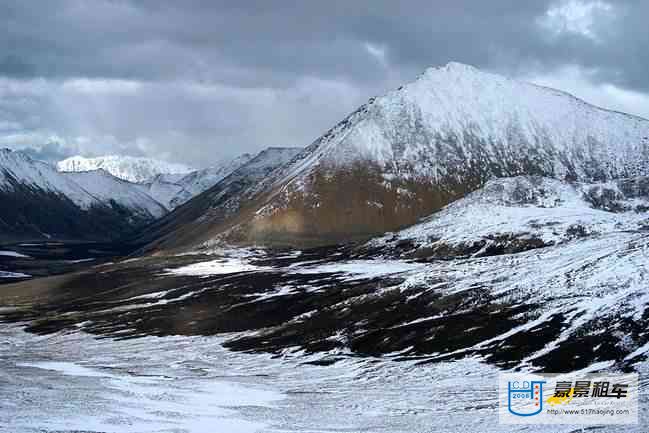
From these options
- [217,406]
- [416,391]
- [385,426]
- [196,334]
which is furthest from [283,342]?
[385,426]

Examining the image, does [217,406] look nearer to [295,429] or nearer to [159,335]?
[295,429]

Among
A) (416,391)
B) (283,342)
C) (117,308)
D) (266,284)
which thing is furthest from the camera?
(266,284)

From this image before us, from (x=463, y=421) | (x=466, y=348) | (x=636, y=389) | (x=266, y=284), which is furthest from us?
(x=266, y=284)

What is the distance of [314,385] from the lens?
88.2 metres

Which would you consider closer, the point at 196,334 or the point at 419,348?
the point at 419,348

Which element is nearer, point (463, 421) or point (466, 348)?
point (463, 421)

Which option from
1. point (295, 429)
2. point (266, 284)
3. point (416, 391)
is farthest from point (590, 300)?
point (266, 284)

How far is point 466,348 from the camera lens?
104 meters

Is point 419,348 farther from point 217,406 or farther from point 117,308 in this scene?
point 117,308

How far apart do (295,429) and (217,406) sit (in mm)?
14340

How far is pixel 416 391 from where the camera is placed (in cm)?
8131

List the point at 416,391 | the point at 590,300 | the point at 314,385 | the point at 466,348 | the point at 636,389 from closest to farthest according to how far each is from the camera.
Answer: the point at 636,389
the point at 416,391
the point at 314,385
the point at 466,348
the point at 590,300

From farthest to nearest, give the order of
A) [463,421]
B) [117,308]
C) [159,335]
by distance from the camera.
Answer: [117,308] → [159,335] → [463,421]

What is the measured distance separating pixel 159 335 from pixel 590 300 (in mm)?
72248
